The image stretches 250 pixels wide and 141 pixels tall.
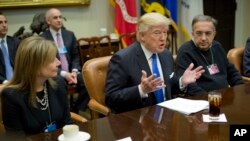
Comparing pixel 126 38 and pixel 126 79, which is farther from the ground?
pixel 126 79

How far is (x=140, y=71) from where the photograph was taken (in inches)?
94.6

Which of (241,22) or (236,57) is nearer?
(236,57)

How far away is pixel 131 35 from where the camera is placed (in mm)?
5016

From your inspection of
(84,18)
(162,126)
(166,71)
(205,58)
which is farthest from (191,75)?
(84,18)

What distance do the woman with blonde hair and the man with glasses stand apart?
126 centimetres

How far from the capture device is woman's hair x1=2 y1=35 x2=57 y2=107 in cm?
197

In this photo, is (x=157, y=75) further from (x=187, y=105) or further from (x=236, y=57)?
(x=236, y=57)

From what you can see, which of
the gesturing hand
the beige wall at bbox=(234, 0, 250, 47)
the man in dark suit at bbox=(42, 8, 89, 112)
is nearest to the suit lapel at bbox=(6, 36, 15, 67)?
the man in dark suit at bbox=(42, 8, 89, 112)

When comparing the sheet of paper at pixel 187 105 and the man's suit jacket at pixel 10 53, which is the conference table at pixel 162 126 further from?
the man's suit jacket at pixel 10 53

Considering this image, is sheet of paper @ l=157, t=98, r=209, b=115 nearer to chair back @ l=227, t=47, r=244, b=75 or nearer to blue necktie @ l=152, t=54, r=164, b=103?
blue necktie @ l=152, t=54, r=164, b=103

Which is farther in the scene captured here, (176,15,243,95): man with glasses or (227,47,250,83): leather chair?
(227,47,250,83): leather chair

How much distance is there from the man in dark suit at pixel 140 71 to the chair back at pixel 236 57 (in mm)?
1154

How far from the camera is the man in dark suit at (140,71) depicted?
232 centimetres

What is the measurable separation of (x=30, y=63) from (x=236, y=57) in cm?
227
